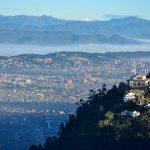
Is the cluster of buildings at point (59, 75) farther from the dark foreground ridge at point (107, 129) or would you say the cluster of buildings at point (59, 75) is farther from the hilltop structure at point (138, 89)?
the dark foreground ridge at point (107, 129)

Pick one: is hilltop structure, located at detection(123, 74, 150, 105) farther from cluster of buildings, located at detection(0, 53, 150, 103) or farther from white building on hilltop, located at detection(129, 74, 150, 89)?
cluster of buildings, located at detection(0, 53, 150, 103)

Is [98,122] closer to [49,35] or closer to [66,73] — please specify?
[66,73]

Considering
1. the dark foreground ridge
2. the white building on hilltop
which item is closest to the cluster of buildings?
the white building on hilltop

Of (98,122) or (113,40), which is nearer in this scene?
(98,122)

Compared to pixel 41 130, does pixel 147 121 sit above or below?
above

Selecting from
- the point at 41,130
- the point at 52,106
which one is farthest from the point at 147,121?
the point at 52,106

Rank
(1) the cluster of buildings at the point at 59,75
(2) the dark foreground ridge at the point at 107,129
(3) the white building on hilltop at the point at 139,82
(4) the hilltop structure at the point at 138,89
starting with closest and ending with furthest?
(2) the dark foreground ridge at the point at 107,129 → (4) the hilltop structure at the point at 138,89 → (3) the white building on hilltop at the point at 139,82 → (1) the cluster of buildings at the point at 59,75

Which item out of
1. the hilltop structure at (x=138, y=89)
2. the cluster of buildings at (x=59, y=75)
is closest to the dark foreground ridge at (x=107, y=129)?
the hilltop structure at (x=138, y=89)

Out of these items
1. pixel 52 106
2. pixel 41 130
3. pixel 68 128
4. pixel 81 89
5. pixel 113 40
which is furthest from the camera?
pixel 113 40
